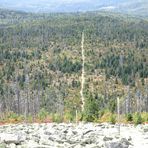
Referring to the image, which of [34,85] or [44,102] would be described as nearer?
[44,102]

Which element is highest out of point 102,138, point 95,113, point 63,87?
point 102,138

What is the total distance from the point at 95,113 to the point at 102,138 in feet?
138

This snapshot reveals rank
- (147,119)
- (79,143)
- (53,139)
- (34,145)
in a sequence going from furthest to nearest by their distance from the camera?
(147,119) → (53,139) → (79,143) → (34,145)

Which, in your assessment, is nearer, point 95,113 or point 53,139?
point 53,139

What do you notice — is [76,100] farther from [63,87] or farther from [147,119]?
[147,119]

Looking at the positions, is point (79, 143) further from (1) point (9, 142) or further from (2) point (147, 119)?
(2) point (147, 119)

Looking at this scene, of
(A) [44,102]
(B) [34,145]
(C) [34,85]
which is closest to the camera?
(B) [34,145]

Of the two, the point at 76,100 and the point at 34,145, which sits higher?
the point at 34,145

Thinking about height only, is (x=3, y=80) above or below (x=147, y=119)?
below

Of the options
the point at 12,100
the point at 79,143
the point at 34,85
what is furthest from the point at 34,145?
the point at 34,85

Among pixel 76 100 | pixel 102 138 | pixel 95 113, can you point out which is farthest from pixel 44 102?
pixel 102 138

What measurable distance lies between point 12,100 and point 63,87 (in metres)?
43.0

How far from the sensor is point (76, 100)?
16150 cm

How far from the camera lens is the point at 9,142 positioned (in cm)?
3125
